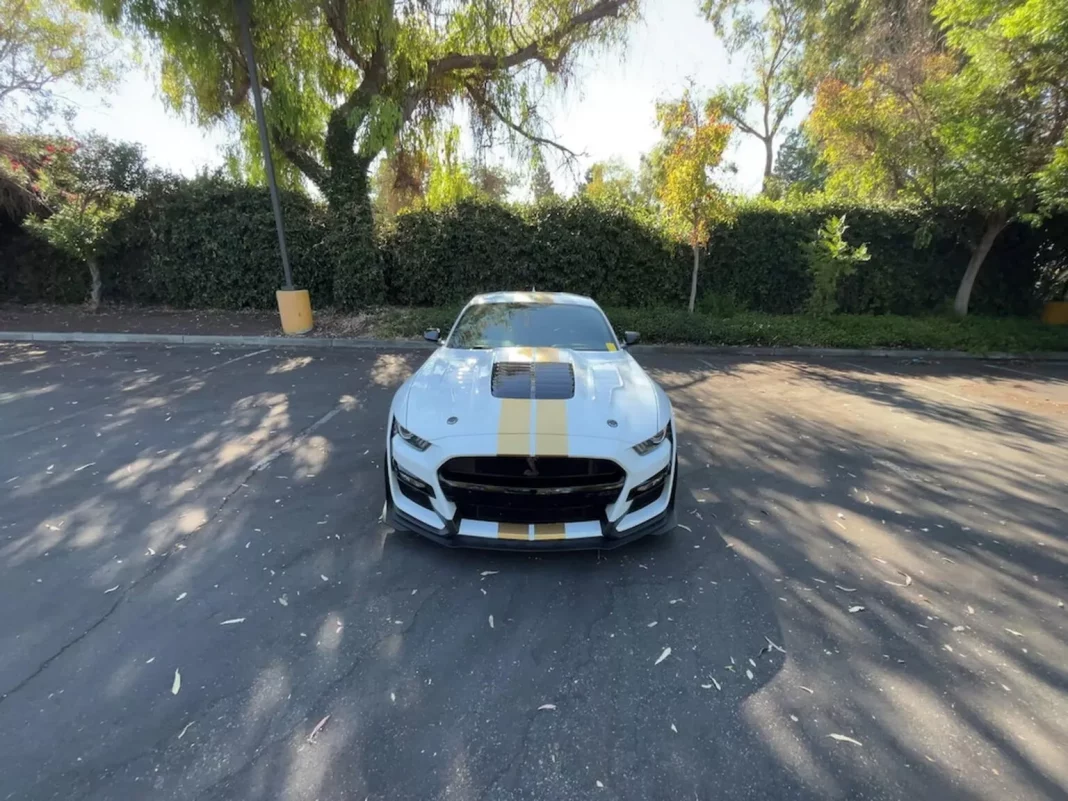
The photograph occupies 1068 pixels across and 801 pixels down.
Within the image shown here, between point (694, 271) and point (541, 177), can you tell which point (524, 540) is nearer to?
point (694, 271)

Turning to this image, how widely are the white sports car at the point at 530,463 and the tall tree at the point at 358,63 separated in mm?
9138

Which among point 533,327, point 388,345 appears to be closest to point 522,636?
point 533,327

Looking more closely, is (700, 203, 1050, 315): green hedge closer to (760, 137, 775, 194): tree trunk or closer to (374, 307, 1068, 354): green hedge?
(374, 307, 1068, 354): green hedge

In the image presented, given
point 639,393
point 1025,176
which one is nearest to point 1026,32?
point 1025,176

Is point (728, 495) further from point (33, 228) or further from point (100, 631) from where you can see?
point (33, 228)

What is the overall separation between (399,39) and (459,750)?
12.0 m

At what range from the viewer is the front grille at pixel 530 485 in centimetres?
286

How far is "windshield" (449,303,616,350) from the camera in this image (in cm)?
437

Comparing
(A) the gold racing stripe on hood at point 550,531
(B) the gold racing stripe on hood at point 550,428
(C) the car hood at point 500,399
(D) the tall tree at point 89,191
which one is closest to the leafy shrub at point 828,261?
(C) the car hood at point 500,399

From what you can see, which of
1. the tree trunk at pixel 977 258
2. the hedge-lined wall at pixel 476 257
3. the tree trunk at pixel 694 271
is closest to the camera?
the tree trunk at pixel 694 271

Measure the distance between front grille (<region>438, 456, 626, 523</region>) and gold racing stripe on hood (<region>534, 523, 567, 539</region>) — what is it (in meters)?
0.03

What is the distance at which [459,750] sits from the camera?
6.49ft

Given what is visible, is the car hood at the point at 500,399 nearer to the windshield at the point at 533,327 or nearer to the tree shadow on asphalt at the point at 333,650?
the windshield at the point at 533,327

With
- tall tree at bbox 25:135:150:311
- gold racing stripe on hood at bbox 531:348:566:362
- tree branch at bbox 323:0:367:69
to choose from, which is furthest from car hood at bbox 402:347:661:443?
tall tree at bbox 25:135:150:311
